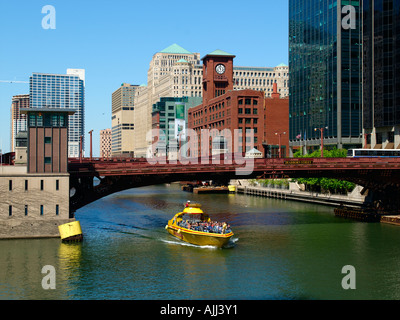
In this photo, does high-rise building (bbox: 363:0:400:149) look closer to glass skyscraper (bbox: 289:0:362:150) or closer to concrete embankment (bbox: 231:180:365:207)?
glass skyscraper (bbox: 289:0:362:150)

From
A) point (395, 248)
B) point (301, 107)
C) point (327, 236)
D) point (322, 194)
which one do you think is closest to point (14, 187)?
point (327, 236)

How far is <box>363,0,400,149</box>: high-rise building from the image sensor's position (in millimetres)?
116312

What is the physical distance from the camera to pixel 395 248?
58000 millimetres

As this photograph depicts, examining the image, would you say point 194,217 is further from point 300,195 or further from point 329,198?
point 300,195

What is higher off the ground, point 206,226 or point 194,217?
point 194,217

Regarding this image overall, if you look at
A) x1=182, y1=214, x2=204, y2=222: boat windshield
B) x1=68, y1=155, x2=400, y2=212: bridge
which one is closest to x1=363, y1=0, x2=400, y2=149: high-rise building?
x1=68, y1=155, x2=400, y2=212: bridge

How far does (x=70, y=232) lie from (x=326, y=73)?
106414mm

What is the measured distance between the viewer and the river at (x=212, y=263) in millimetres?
41094

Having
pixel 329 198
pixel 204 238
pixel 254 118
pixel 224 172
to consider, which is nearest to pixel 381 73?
pixel 329 198

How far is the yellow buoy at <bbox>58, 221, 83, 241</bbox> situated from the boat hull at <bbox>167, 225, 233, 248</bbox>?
1214 cm

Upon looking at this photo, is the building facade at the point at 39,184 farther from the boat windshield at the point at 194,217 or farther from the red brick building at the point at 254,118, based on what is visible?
the red brick building at the point at 254,118

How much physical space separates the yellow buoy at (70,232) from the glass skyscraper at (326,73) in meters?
84.3

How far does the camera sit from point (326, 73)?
146 m

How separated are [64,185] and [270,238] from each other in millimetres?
26540
